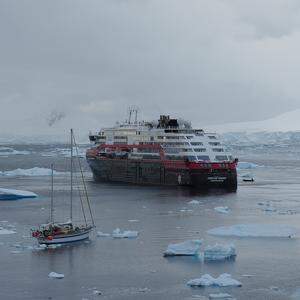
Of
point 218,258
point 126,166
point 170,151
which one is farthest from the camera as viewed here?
point 126,166

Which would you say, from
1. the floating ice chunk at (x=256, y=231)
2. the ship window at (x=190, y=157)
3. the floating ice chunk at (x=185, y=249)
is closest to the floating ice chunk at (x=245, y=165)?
the ship window at (x=190, y=157)

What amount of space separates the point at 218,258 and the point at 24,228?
14.1 meters

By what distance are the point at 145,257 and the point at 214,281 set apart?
20.1 feet

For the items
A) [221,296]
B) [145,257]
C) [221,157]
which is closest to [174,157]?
[221,157]

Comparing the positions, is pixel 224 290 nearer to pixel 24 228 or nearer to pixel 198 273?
pixel 198 273

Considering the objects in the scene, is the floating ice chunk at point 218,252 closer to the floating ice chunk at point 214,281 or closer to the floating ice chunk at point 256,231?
the floating ice chunk at point 214,281

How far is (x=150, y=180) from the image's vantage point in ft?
241

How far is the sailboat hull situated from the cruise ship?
31656 millimetres

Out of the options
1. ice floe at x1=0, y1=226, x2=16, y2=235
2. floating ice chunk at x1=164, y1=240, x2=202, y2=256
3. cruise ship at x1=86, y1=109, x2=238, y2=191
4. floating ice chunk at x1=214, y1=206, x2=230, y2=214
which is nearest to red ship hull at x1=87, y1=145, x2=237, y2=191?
Answer: cruise ship at x1=86, y1=109, x2=238, y2=191

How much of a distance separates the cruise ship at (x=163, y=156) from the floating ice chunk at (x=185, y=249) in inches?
1365

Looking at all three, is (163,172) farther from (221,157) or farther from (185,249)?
(185,249)

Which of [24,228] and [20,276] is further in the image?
[24,228]

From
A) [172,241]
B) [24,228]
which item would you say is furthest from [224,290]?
[24,228]

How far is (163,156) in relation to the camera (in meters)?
71.3
